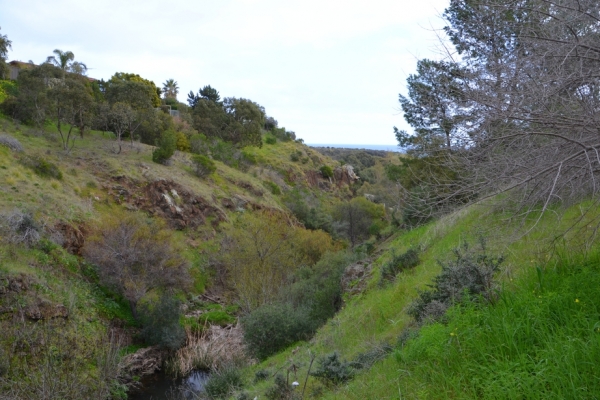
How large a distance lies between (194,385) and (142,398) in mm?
1806

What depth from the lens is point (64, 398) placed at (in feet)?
21.4

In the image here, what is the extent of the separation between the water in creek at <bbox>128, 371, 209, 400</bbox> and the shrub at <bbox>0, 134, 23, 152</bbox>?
53.2 feet

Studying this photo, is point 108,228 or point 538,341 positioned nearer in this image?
point 538,341

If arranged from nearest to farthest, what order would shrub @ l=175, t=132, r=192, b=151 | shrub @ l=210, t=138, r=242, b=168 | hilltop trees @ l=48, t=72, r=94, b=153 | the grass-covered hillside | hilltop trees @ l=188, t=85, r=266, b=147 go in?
the grass-covered hillside < hilltop trees @ l=48, t=72, r=94, b=153 < shrub @ l=175, t=132, r=192, b=151 < shrub @ l=210, t=138, r=242, b=168 < hilltop trees @ l=188, t=85, r=266, b=147

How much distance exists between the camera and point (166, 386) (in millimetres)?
16016

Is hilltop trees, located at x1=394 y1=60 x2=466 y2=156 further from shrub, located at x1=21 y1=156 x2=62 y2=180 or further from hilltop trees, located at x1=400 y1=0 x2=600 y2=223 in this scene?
shrub, located at x1=21 y1=156 x2=62 y2=180

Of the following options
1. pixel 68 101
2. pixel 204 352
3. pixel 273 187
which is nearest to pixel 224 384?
pixel 204 352

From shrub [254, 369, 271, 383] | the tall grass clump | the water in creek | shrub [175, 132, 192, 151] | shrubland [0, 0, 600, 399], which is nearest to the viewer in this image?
the tall grass clump

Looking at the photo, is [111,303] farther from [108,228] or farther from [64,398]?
[64,398]

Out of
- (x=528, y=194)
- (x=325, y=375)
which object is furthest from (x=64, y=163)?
(x=528, y=194)

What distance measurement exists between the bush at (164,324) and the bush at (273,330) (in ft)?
22.7

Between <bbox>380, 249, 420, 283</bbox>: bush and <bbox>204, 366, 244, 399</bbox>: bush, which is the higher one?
<bbox>380, 249, 420, 283</bbox>: bush

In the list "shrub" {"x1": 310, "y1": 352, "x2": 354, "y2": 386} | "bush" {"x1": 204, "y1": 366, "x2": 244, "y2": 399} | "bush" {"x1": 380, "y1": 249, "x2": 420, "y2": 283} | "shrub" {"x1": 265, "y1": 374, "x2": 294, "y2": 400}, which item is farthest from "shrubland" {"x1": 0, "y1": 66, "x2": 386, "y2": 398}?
"shrub" {"x1": 310, "y1": 352, "x2": 354, "y2": 386}

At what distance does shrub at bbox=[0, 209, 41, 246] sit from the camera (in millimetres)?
16750
